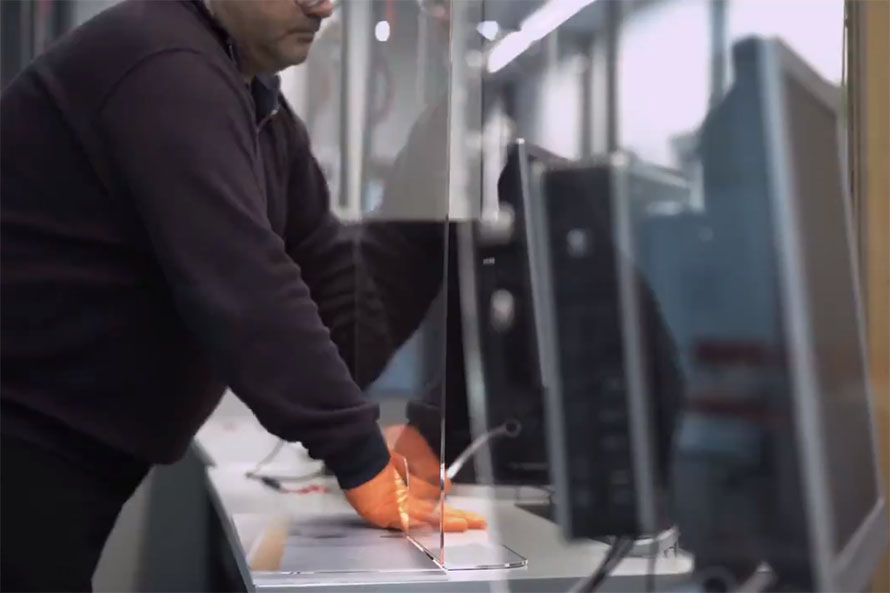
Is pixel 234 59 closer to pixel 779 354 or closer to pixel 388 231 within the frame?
pixel 388 231

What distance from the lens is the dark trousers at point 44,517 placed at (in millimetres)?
791

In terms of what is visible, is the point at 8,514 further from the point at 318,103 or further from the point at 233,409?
the point at 318,103

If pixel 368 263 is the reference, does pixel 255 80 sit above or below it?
above

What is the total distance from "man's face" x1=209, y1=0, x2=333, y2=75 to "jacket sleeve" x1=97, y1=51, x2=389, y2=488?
99 mm

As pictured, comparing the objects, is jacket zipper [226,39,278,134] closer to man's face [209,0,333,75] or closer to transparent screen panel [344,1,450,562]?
man's face [209,0,333,75]

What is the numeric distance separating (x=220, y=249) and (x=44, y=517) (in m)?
0.30

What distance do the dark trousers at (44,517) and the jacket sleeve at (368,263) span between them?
306mm

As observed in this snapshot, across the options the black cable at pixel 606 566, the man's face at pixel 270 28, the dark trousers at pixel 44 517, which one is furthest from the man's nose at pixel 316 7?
the black cable at pixel 606 566

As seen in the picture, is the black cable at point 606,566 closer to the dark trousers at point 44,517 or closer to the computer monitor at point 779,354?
the computer monitor at point 779,354

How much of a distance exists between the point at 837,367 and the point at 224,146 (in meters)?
0.53

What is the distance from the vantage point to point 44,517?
802mm

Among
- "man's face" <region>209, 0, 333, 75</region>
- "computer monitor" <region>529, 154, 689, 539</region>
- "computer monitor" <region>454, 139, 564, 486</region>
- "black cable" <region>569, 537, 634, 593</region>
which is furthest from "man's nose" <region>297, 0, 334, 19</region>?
"black cable" <region>569, 537, 634, 593</region>

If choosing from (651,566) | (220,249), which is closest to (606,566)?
(651,566)

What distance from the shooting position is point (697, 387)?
0.66 metres
